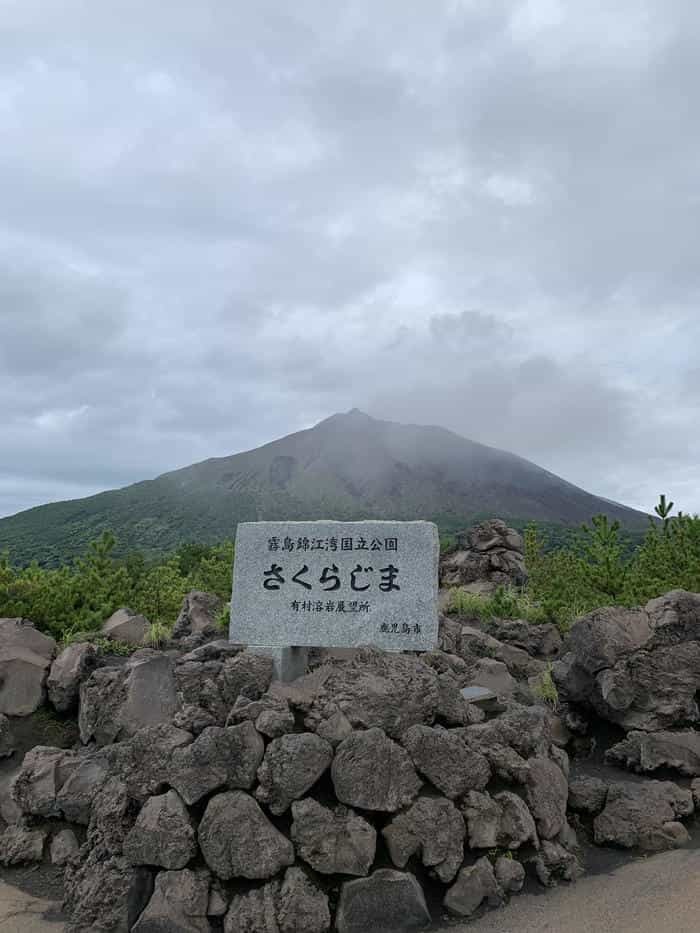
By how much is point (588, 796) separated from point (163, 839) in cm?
350

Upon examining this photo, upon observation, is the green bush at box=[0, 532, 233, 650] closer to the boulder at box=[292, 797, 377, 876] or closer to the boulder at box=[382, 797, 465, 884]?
the boulder at box=[292, 797, 377, 876]

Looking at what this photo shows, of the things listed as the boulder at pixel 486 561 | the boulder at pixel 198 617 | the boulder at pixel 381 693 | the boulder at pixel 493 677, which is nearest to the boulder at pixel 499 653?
the boulder at pixel 493 677

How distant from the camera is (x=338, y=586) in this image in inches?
240

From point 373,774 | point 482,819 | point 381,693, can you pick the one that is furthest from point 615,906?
point 381,693

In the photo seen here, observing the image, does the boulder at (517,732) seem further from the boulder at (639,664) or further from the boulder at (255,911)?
the boulder at (255,911)

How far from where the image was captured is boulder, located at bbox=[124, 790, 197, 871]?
4727 millimetres

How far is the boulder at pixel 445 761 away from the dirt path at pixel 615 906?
797mm

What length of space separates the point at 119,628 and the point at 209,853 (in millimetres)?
4225

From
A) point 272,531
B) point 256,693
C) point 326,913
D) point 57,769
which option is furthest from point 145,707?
point 326,913

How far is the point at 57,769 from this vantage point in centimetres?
627

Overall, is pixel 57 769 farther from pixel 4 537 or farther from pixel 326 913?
pixel 4 537

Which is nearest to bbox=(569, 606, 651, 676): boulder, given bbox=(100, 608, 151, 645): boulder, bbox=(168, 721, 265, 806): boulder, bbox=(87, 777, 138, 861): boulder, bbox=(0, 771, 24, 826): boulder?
bbox=(168, 721, 265, 806): boulder

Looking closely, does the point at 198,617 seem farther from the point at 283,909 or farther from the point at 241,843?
the point at 283,909

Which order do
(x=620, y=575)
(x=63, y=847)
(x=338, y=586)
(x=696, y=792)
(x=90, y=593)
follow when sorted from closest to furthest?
(x=63, y=847) → (x=696, y=792) → (x=338, y=586) → (x=90, y=593) → (x=620, y=575)
